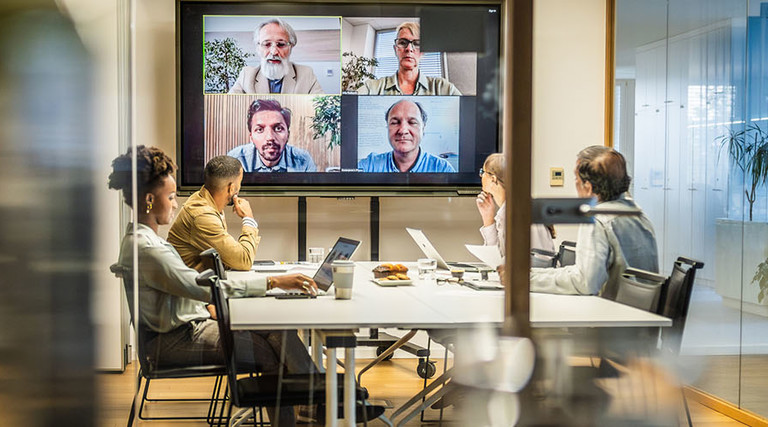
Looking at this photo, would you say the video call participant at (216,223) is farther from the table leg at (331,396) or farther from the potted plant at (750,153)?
the potted plant at (750,153)

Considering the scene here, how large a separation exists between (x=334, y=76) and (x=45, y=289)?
1.45 m

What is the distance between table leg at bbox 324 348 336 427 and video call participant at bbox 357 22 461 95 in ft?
3.13

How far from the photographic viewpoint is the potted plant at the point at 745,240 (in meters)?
2.57

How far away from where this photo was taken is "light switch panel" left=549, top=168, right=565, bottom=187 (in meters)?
2.41

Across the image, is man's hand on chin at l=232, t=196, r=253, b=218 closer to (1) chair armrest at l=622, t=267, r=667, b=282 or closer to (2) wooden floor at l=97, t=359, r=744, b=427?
(2) wooden floor at l=97, t=359, r=744, b=427

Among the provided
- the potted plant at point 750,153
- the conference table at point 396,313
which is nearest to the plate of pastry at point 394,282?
the conference table at point 396,313

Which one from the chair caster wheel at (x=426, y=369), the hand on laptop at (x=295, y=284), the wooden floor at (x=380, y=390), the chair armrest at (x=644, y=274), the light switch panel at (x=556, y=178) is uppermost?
the light switch panel at (x=556, y=178)

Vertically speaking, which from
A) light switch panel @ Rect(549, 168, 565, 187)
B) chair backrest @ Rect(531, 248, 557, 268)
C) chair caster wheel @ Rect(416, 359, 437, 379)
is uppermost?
light switch panel @ Rect(549, 168, 565, 187)

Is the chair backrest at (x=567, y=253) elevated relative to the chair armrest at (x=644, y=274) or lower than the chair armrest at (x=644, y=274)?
elevated

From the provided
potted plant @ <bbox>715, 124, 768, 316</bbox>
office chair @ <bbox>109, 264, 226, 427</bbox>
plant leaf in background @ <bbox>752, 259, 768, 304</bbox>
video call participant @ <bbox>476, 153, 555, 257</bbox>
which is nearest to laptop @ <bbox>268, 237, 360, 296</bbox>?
office chair @ <bbox>109, 264, 226, 427</bbox>

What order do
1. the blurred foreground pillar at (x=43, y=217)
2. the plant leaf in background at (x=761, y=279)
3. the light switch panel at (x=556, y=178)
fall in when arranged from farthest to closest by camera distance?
1. the plant leaf in background at (x=761, y=279)
2. the blurred foreground pillar at (x=43, y=217)
3. the light switch panel at (x=556, y=178)

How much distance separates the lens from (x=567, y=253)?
95.7 inches

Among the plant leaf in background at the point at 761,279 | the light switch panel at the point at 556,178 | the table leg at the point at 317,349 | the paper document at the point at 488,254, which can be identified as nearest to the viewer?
the table leg at the point at 317,349

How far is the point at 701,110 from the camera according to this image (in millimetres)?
2451
